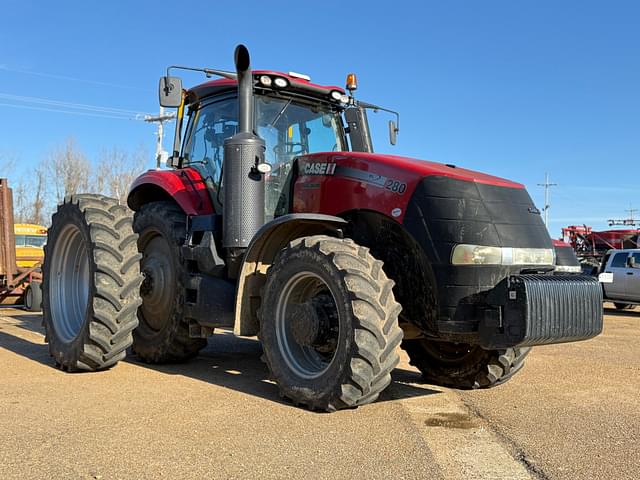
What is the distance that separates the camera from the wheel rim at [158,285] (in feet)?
21.4

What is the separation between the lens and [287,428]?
421cm

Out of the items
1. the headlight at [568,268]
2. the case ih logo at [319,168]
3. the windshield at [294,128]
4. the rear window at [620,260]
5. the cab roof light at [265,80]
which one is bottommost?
the rear window at [620,260]

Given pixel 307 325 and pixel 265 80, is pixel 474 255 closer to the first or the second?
pixel 307 325

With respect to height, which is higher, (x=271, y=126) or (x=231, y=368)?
(x=271, y=126)

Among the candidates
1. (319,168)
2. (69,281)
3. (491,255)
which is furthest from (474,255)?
(69,281)

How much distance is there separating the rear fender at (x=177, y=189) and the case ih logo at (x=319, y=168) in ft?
3.82

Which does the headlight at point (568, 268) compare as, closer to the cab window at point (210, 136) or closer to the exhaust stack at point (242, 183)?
the exhaust stack at point (242, 183)

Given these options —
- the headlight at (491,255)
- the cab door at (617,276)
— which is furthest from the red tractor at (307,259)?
the cab door at (617,276)

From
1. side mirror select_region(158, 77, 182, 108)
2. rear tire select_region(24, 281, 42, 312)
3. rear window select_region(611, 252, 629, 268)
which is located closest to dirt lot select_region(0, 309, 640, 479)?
side mirror select_region(158, 77, 182, 108)

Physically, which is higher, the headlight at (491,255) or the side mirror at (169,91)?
the side mirror at (169,91)

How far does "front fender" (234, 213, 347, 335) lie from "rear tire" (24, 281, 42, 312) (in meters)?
8.27

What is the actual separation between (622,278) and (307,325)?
14.0 metres

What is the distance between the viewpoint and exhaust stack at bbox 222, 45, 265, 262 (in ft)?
18.8

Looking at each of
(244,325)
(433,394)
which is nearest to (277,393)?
(244,325)
